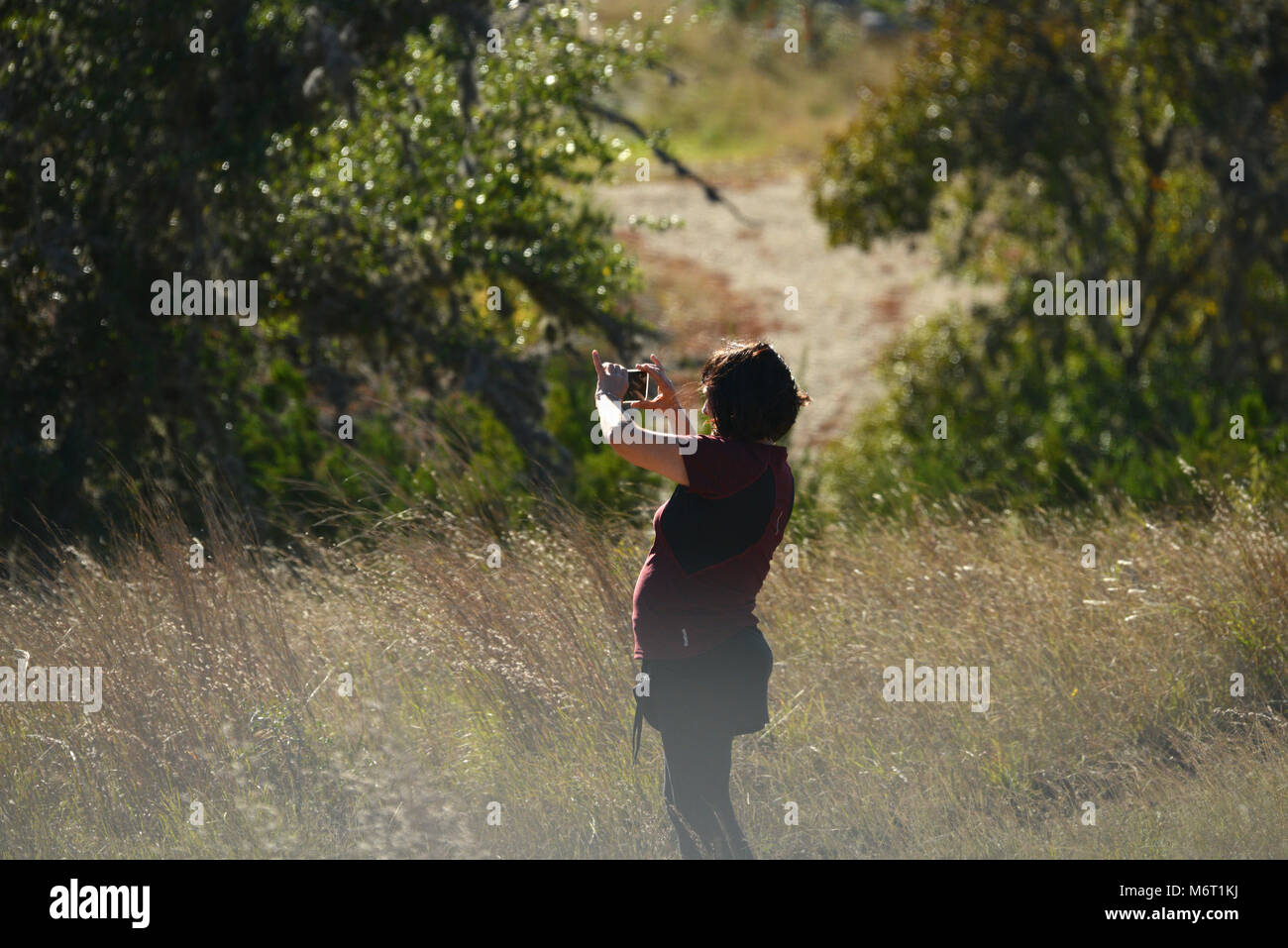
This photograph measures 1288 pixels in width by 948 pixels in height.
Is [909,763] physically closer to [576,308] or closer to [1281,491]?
[1281,491]

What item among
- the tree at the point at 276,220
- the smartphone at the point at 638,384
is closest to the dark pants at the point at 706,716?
the smartphone at the point at 638,384

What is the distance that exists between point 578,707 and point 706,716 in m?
1.21

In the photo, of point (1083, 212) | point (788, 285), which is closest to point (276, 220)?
point (1083, 212)

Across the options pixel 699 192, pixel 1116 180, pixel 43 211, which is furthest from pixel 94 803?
pixel 699 192

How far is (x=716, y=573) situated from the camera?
3459 millimetres

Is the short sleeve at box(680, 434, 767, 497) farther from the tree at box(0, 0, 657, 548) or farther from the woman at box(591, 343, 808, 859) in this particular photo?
the tree at box(0, 0, 657, 548)

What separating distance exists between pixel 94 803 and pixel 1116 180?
12.1 m

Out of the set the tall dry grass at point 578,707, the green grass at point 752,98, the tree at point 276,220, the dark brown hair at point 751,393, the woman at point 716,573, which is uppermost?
the green grass at point 752,98

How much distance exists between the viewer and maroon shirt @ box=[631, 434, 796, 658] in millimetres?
3416

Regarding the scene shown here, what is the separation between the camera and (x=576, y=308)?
28.6 feet

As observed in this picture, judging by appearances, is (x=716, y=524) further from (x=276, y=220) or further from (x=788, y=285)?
(x=788, y=285)

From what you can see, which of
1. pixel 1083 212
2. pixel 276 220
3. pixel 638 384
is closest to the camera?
pixel 638 384

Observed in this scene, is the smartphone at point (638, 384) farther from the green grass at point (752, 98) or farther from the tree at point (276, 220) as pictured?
the green grass at point (752, 98)

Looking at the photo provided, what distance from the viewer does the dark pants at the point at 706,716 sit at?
3.47 m
